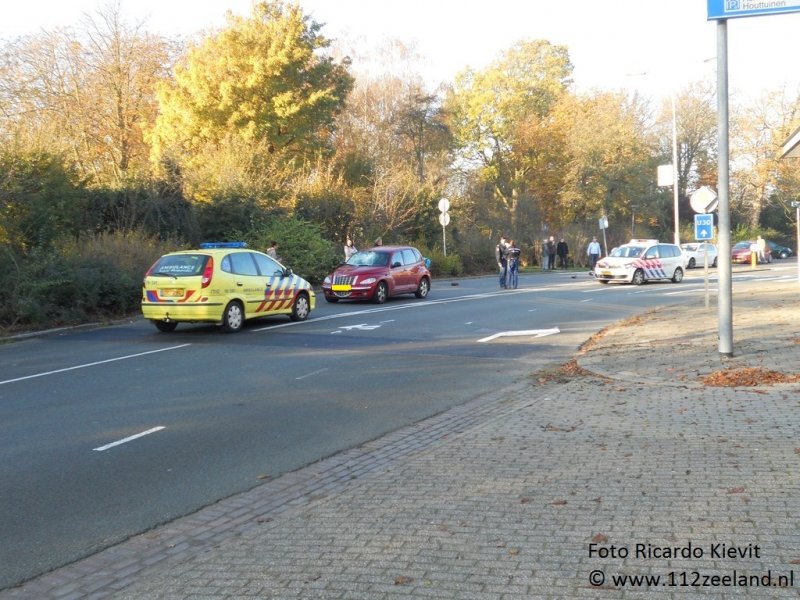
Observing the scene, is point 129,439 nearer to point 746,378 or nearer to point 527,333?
point 746,378

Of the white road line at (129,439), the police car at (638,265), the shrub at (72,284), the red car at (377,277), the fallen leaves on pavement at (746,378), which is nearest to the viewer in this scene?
the white road line at (129,439)

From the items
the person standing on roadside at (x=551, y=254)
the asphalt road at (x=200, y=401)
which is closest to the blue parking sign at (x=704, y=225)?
the asphalt road at (x=200, y=401)

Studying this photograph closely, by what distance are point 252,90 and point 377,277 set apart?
1970 cm

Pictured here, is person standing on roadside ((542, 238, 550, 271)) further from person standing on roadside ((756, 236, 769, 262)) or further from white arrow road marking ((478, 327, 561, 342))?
white arrow road marking ((478, 327, 561, 342))

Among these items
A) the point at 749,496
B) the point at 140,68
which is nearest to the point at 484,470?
the point at 749,496

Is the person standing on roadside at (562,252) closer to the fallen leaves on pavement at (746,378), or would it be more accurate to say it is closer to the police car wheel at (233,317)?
the police car wheel at (233,317)

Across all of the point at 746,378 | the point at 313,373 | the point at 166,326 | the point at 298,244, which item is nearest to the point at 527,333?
the point at 313,373

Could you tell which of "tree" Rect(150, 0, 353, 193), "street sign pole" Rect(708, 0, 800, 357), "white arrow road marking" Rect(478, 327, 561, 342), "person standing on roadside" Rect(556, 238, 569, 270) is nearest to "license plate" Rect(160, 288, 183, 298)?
"white arrow road marking" Rect(478, 327, 561, 342)

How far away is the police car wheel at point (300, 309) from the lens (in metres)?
18.5

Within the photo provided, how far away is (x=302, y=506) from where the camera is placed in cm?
578

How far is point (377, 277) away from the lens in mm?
22922

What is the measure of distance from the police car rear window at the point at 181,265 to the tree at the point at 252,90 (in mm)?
22751

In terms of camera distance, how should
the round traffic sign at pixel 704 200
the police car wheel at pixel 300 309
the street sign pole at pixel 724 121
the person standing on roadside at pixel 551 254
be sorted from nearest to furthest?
the street sign pole at pixel 724 121, the round traffic sign at pixel 704 200, the police car wheel at pixel 300 309, the person standing on roadside at pixel 551 254

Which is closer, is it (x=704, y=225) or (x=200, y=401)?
(x=200, y=401)
